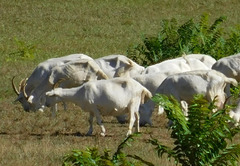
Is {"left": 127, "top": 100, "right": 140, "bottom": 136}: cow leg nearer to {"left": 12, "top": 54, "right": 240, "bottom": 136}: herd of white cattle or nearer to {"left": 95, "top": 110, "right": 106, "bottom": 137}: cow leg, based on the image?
{"left": 12, "top": 54, "right": 240, "bottom": 136}: herd of white cattle

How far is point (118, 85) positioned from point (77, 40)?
15.2 m

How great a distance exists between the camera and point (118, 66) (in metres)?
18.5

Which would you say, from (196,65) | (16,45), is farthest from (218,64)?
(16,45)

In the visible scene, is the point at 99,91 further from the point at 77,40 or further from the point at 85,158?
the point at 77,40

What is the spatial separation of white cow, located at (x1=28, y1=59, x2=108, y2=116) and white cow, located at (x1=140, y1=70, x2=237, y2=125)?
1963 millimetres

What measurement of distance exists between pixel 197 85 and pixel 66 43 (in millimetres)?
14050

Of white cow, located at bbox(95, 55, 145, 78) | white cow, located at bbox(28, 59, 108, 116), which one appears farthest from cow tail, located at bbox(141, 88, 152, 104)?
white cow, located at bbox(95, 55, 145, 78)

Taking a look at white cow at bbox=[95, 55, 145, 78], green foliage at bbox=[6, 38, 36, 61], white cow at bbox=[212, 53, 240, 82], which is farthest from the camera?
green foliage at bbox=[6, 38, 36, 61]

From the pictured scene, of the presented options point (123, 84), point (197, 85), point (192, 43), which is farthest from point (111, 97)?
point (192, 43)

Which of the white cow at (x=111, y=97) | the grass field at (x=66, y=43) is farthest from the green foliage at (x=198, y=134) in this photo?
the white cow at (x=111, y=97)

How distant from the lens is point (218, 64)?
18.0m

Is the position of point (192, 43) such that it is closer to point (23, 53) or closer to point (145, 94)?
point (23, 53)

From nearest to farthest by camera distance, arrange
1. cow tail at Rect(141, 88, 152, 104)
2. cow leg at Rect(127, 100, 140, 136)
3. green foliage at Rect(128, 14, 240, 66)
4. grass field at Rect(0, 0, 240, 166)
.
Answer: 1. grass field at Rect(0, 0, 240, 166)
2. cow leg at Rect(127, 100, 140, 136)
3. cow tail at Rect(141, 88, 152, 104)
4. green foliage at Rect(128, 14, 240, 66)

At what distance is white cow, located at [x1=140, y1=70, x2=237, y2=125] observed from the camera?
15.4 m
